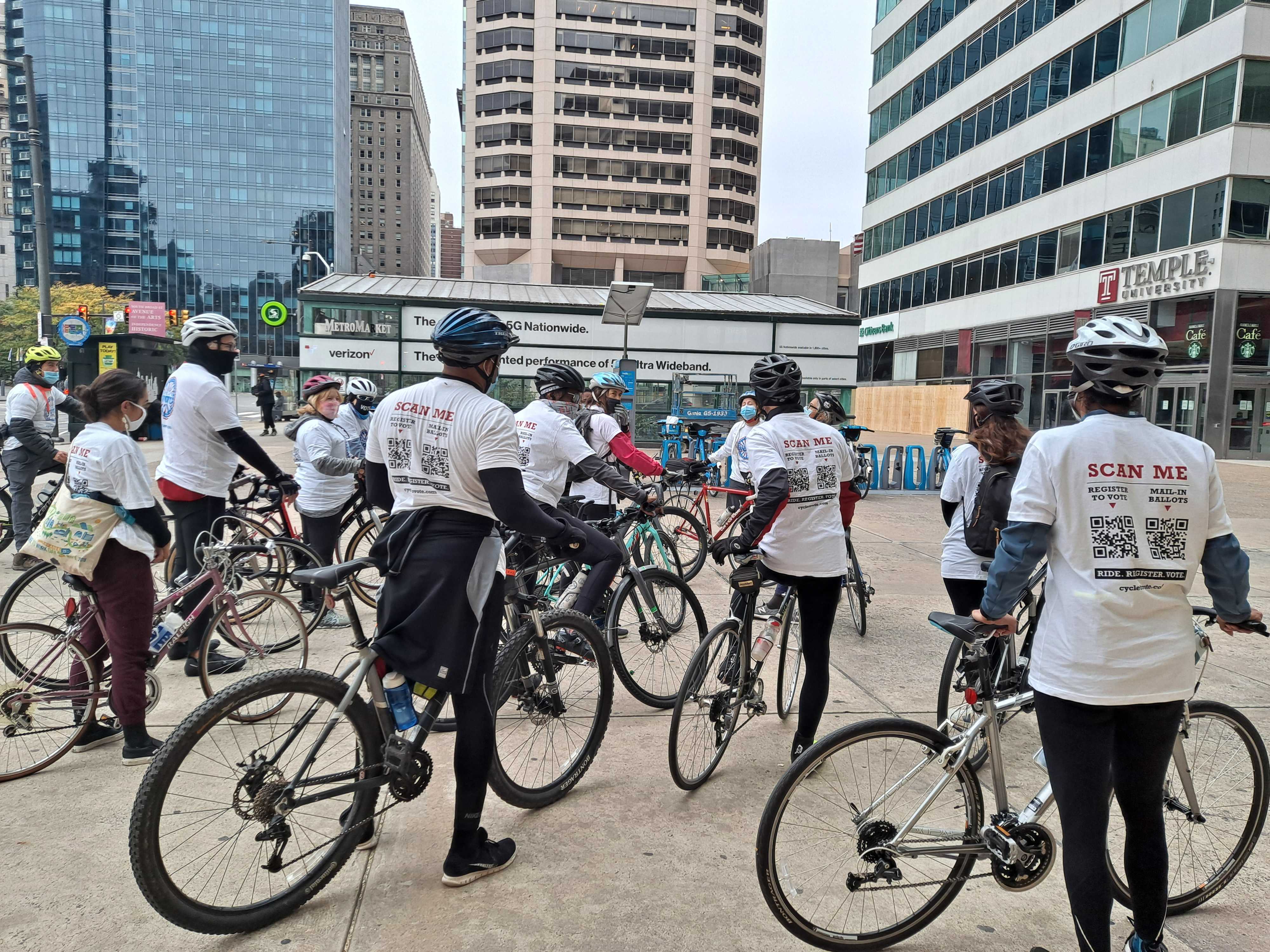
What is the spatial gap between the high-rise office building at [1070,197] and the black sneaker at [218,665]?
29026mm

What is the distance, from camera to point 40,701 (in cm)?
378

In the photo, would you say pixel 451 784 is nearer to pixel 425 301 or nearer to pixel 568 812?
pixel 568 812

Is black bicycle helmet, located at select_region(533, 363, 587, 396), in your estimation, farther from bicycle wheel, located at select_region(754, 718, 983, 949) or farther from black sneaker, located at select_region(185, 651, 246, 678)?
bicycle wheel, located at select_region(754, 718, 983, 949)

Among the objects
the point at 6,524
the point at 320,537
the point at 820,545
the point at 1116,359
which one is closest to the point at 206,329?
the point at 320,537

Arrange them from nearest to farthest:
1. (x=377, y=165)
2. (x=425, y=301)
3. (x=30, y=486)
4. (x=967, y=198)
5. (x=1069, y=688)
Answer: (x=1069, y=688) < (x=30, y=486) < (x=425, y=301) < (x=967, y=198) < (x=377, y=165)

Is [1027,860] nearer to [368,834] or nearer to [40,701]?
[368,834]

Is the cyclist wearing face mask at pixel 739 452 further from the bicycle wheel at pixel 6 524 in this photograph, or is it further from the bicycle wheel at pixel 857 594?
the bicycle wheel at pixel 6 524

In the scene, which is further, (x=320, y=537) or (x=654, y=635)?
(x=320, y=537)

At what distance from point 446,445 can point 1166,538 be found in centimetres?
222

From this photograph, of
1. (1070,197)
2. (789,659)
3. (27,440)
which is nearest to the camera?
(789,659)

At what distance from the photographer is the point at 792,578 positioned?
4016 mm

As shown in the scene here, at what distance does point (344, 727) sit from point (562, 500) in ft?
10.1

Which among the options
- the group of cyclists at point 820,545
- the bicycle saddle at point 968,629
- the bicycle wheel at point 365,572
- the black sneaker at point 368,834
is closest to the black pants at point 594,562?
the group of cyclists at point 820,545

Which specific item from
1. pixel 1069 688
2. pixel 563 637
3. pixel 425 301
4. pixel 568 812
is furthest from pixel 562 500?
pixel 425 301
